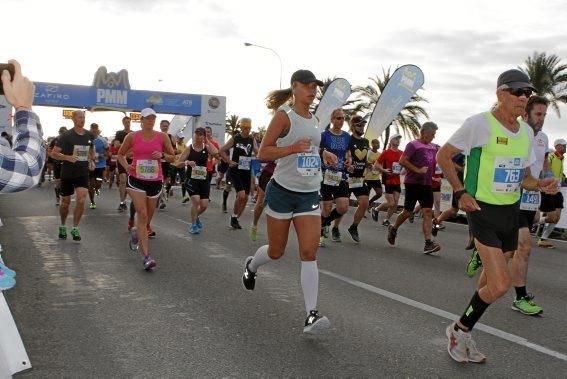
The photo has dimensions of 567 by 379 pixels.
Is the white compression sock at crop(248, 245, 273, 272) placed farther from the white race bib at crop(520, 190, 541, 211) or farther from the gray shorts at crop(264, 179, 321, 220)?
the white race bib at crop(520, 190, 541, 211)

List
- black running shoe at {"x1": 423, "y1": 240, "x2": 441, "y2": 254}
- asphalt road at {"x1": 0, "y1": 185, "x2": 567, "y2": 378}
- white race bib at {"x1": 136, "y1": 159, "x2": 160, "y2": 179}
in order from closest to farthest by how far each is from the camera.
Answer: asphalt road at {"x1": 0, "y1": 185, "x2": 567, "y2": 378} < white race bib at {"x1": 136, "y1": 159, "x2": 160, "y2": 179} < black running shoe at {"x1": 423, "y1": 240, "x2": 441, "y2": 254}

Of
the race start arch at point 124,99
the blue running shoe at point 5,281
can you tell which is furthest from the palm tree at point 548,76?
the blue running shoe at point 5,281

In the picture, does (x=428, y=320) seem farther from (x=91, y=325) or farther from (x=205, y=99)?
(x=205, y=99)

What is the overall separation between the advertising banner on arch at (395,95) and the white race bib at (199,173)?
7281mm

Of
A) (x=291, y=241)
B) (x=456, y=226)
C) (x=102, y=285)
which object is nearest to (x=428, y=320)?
(x=102, y=285)

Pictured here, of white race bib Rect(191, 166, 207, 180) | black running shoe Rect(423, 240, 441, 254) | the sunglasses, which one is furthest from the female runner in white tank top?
white race bib Rect(191, 166, 207, 180)

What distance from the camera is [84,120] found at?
9547mm

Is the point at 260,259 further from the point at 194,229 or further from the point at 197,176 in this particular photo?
the point at 197,176

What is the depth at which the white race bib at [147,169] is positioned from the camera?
24.3ft

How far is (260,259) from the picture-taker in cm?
531

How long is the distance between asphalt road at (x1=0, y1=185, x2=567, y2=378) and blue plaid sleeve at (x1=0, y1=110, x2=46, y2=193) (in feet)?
6.63

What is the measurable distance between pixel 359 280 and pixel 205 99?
34.2m

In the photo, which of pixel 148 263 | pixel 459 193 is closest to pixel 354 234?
pixel 148 263

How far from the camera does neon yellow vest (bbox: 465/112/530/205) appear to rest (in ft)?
13.8
